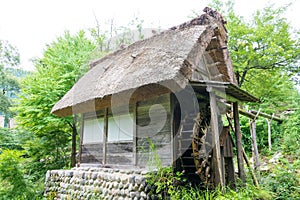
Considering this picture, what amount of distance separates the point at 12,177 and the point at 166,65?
522 centimetres

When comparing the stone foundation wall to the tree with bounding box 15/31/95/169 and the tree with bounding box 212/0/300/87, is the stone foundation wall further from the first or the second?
the tree with bounding box 212/0/300/87

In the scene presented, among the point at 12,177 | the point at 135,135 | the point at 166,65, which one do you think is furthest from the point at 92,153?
the point at 166,65

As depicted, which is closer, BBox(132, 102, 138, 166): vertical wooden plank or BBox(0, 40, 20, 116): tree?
BBox(132, 102, 138, 166): vertical wooden plank

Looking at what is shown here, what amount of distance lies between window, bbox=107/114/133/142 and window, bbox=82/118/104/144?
0.44m

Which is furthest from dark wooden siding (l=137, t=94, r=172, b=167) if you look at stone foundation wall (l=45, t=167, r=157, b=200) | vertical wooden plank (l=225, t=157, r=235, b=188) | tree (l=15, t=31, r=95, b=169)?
tree (l=15, t=31, r=95, b=169)

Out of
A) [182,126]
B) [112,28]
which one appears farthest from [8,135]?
[182,126]

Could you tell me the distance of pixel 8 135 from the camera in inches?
526

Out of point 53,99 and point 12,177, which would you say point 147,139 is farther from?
point 53,99

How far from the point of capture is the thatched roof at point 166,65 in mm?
4387

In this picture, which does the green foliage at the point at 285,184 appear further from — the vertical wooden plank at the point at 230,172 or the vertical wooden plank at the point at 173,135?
the vertical wooden plank at the point at 173,135

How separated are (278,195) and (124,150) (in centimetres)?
349

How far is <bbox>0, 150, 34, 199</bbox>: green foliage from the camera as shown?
20.0 ft

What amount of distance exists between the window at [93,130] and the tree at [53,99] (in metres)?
1.40

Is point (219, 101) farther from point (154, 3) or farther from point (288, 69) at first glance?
point (154, 3)
